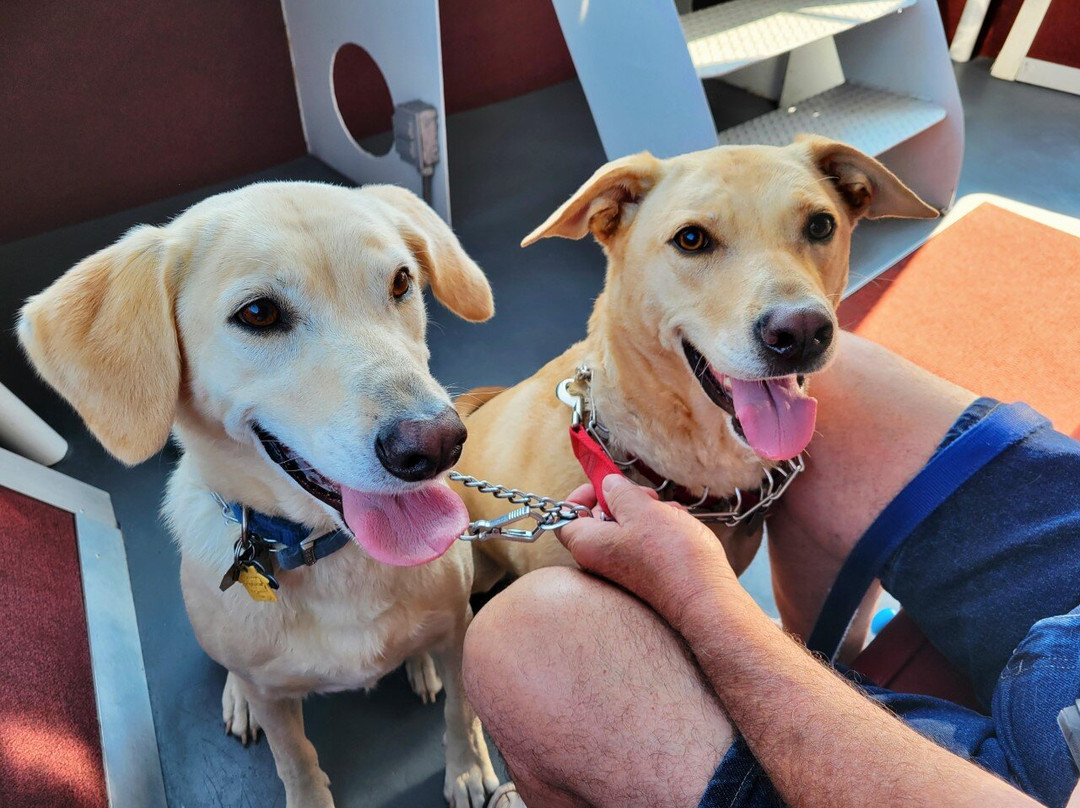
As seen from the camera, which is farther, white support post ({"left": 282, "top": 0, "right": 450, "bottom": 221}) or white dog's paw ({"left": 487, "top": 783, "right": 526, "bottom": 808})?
white support post ({"left": 282, "top": 0, "right": 450, "bottom": 221})

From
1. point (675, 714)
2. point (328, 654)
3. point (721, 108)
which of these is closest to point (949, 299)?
point (721, 108)

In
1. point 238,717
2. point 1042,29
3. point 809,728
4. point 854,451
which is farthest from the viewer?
point 1042,29

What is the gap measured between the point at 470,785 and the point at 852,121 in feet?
8.84

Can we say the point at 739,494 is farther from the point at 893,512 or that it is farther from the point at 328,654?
the point at 328,654

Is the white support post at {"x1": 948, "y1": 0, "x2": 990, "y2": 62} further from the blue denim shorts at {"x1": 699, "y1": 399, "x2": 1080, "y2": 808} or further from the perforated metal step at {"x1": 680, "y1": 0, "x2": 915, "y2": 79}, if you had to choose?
the blue denim shorts at {"x1": 699, "y1": 399, "x2": 1080, "y2": 808}

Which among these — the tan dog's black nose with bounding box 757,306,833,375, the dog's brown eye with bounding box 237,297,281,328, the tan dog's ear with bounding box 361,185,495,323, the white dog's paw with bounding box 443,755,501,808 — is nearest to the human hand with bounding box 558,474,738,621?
the tan dog's black nose with bounding box 757,306,833,375

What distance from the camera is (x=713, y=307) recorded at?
1.20 meters

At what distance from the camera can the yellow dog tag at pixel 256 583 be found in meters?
1.09

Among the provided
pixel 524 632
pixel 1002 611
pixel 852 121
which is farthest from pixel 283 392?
pixel 852 121

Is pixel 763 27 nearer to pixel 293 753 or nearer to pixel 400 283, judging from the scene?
pixel 400 283

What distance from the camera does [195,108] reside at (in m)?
3.06

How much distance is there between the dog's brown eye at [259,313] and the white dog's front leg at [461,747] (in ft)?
2.26

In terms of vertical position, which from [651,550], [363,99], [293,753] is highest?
[651,550]

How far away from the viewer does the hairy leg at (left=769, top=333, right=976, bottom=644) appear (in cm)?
129
